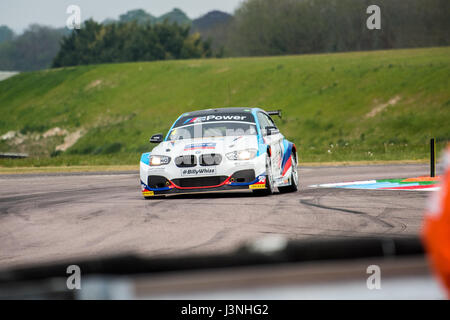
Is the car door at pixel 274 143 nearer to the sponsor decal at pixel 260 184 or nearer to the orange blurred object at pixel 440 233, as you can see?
the sponsor decal at pixel 260 184

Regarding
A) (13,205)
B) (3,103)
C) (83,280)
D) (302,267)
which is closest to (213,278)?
(302,267)

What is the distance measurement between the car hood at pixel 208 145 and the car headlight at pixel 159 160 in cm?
9

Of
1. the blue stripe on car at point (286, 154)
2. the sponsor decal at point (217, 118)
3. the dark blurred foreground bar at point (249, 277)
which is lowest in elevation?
the blue stripe on car at point (286, 154)

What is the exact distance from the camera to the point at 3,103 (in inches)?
3907

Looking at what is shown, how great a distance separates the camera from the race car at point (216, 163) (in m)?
13.0

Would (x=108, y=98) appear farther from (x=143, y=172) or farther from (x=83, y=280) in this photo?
(x=83, y=280)

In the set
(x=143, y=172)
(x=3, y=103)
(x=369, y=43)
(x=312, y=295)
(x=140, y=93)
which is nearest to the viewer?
(x=312, y=295)

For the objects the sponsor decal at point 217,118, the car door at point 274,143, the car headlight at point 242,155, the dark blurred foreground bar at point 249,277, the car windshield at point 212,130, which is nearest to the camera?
the dark blurred foreground bar at point 249,277

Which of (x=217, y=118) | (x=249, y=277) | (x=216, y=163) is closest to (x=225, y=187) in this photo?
(x=216, y=163)

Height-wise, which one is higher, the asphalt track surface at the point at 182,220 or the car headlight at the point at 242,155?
the car headlight at the point at 242,155

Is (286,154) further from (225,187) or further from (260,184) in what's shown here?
(225,187)

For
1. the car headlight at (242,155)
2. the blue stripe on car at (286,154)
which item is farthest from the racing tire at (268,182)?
the blue stripe on car at (286,154)

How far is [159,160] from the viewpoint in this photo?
43.7 ft

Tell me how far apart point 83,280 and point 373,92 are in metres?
62.8
